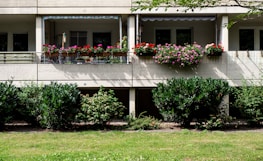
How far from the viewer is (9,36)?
24.9 metres

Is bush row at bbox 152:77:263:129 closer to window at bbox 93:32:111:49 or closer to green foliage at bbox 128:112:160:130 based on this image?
green foliage at bbox 128:112:160:130

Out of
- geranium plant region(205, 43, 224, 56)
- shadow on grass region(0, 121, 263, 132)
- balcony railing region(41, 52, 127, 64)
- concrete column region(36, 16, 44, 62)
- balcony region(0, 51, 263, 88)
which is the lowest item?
shadow on grass region(0, 121, 263, 132)

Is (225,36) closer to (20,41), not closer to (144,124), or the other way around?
(144,124)

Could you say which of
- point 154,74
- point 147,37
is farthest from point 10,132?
point 147,37

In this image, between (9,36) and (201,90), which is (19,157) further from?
(9,36)

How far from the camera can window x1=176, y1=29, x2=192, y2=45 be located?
25141 millimetres

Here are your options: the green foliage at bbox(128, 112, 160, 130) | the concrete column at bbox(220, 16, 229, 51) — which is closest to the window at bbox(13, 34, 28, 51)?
the green foliage at bbox(128, 112, 160, 130)

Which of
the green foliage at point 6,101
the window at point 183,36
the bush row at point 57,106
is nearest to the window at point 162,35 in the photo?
the window at point 183,36

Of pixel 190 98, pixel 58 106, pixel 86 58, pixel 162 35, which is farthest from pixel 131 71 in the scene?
pixel 162 35

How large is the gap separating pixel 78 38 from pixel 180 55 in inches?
283

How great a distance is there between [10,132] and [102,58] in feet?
18.3

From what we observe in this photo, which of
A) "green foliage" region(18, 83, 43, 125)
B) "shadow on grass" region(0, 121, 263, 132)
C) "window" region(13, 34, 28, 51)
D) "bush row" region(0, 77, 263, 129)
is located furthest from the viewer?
"window" region(13, 34, 28, 51)

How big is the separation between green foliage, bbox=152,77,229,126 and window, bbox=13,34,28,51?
30.6 feet

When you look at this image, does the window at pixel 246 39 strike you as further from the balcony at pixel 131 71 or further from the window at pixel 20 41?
the window at pixel 20 41
